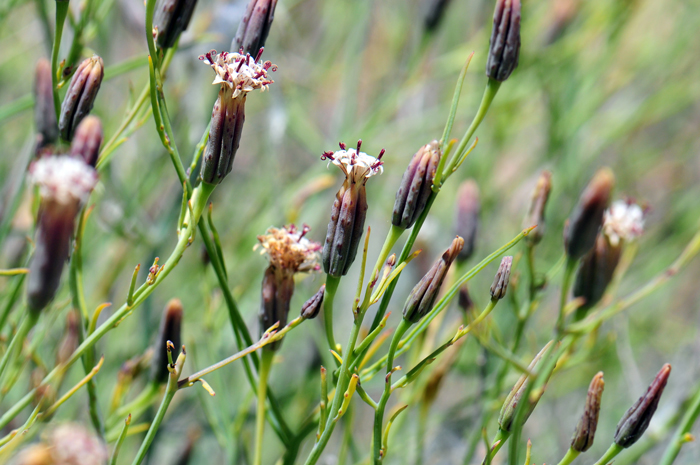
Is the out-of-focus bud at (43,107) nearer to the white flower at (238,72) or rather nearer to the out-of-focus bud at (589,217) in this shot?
the white flower at (238,72)

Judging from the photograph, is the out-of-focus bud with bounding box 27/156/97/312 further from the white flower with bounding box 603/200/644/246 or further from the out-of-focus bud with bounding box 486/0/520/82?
the white flower with bounding box 603/200/644/246

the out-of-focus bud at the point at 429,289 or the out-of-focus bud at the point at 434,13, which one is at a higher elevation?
the out-of-focus bud at the point at 434,13

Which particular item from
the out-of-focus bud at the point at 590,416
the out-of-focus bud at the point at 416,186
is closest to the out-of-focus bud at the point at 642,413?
the out-of-focus bud at the point at 590,416

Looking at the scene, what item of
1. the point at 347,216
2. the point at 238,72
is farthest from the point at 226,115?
the point at 347,216

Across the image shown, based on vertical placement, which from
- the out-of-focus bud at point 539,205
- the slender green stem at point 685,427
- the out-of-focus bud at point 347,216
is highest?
the out-of-focus bud at point 539,205

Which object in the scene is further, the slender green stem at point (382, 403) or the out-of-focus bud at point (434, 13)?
the out-of-focus bud at point (434, 13)

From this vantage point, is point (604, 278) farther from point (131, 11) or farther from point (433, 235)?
point (131, 11)

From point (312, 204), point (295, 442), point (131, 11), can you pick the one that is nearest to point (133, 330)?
point (312, 204)
